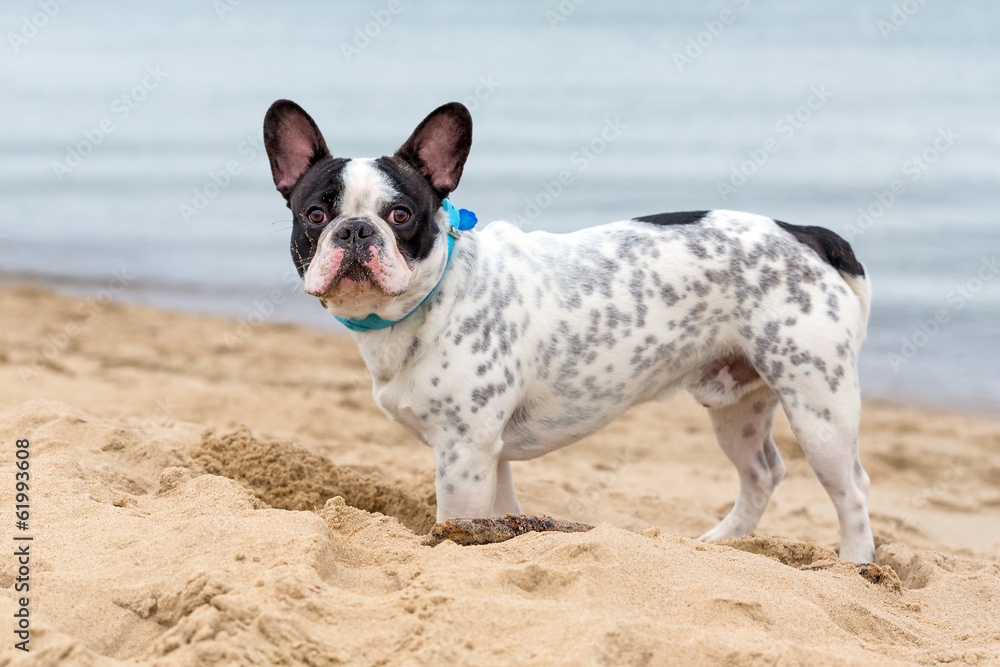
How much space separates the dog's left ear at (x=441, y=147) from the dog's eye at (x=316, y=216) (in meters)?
0.45

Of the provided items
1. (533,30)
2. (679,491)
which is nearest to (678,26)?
(533,30)

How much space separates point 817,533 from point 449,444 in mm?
2733

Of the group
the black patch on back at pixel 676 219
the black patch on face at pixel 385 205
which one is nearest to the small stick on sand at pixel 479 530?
the black patch on face at pixel 385 205

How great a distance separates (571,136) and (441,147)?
51.5 ft

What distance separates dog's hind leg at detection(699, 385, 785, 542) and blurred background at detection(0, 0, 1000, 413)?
104 inches

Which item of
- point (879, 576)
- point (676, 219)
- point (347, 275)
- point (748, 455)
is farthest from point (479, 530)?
point (748, 455)

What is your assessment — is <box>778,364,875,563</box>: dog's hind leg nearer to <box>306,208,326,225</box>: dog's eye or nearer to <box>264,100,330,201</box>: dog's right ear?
<box>306,208,326,225</box>: dog's eye

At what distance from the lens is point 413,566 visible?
127 inches

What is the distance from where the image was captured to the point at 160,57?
3456cm

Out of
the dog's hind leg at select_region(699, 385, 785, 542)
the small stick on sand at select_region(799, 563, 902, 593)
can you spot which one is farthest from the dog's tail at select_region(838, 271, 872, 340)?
the small stick on sand at select_region(799, 563, 902, 593)

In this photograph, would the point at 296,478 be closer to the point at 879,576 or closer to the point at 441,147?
the point at 441,147

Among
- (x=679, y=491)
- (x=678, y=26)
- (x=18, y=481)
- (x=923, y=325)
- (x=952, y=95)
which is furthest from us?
(x=678, y=26)

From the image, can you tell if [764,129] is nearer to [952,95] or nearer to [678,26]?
[952,95]

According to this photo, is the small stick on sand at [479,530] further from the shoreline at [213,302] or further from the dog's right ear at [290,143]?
the shoreline at [213,302]
